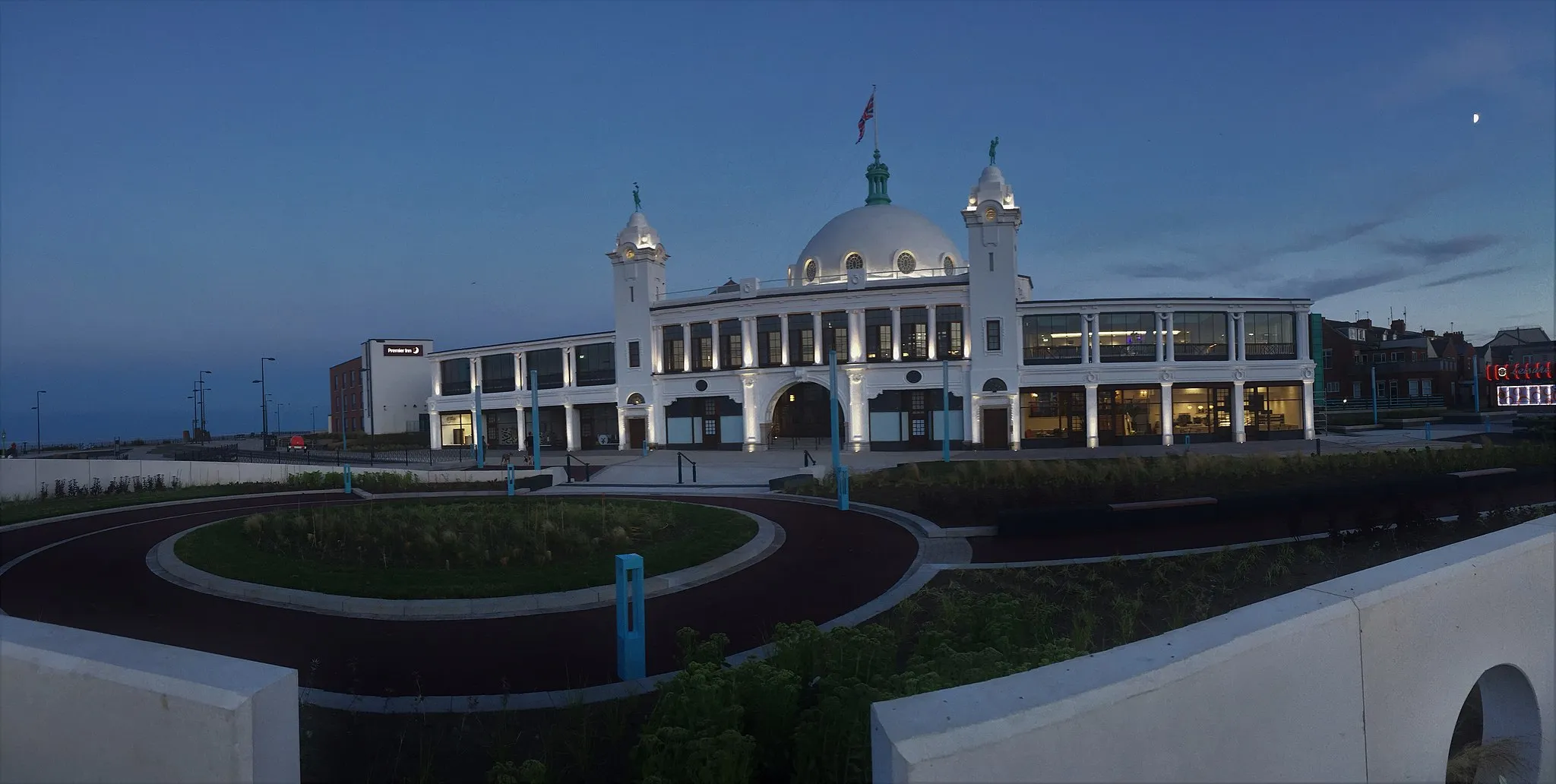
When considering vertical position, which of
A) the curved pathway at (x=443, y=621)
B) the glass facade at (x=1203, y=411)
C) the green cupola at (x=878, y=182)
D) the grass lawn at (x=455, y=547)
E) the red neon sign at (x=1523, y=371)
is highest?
the green cupola at (x=878, y=182)

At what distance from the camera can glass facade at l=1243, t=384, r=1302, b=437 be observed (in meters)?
42.4

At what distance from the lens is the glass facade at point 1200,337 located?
42.3 m

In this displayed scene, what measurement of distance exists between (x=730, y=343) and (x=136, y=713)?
42.8 m

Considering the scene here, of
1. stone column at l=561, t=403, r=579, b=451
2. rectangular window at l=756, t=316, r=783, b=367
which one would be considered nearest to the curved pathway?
rectangular window at l=756, t=316, r=783, b=367

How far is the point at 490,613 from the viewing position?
33.3 ft

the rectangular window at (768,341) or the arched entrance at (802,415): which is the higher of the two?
the rectangular window at (768,341)

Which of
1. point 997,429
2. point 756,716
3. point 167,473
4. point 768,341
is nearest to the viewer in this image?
point 756,716

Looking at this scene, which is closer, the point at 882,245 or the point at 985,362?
the point at 985,362

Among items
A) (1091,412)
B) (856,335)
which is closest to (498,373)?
(856,335)

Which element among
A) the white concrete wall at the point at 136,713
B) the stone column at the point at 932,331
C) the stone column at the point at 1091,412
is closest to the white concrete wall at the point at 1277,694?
the white concrete wall at the point at 136,713

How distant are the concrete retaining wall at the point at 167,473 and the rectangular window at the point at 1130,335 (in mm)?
31083

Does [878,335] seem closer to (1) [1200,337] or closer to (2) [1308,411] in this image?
(1) [1200,337]

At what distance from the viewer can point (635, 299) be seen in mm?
47688

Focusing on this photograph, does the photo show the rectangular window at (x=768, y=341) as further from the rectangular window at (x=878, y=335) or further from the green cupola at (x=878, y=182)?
the green cupola at (x=878, y=182)
